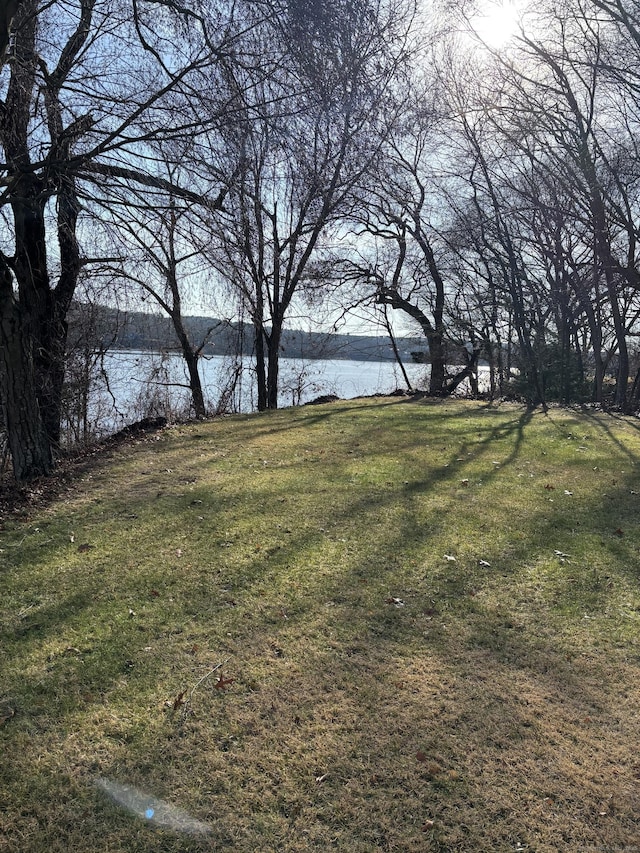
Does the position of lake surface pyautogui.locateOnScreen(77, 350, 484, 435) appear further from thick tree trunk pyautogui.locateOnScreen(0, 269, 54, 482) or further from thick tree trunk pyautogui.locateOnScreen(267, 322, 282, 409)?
thick tree trunk pyautogui.locateOnScreen(0, 269, 54, 482)

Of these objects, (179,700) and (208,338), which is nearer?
(179,700)

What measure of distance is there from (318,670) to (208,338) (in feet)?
42.3

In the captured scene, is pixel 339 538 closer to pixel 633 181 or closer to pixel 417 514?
pixel 417 514

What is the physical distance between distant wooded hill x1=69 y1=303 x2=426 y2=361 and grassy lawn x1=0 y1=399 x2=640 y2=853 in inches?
136

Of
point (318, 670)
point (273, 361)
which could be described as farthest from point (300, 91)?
point (273, 361)

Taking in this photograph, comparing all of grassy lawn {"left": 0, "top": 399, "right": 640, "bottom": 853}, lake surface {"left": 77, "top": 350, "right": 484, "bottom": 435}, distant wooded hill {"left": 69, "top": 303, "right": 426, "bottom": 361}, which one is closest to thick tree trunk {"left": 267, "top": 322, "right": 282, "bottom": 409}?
distant wooded hill {"left": 69, "top": 303, "right": 426, "bottom": 361}

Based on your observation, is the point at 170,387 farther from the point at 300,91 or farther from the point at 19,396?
the point at 300,91

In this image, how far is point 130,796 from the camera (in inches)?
79.7

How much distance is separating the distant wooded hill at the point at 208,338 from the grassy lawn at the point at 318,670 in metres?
3.46

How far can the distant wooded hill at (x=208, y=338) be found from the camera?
321 inches

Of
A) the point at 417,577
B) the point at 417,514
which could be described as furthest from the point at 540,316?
the point at 417,577

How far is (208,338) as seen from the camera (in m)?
14.8

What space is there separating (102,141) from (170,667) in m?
3.76

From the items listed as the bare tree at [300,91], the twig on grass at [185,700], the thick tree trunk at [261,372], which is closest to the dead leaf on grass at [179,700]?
the twig on grass at [185,700]
